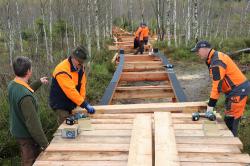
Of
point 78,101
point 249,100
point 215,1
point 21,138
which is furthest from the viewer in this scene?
point 215,1

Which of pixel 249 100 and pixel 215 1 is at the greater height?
pixel 215 1

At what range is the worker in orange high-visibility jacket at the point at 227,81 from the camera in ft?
14.9

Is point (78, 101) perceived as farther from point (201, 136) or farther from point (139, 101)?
point (139, 101)

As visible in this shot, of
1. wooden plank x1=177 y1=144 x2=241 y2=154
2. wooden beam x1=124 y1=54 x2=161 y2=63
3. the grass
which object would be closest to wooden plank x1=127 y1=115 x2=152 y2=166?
wooden plank x1=177 y1=144 x2=241 y2=154

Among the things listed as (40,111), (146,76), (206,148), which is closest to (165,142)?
(206,148)

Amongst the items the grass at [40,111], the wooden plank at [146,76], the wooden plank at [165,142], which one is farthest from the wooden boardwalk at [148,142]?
the wooden plank at [146,76]

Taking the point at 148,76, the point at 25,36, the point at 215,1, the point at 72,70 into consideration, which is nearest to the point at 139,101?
the point at 148,76

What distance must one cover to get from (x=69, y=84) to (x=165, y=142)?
1.65 m

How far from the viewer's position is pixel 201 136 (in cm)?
379

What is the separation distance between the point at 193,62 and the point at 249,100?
6.72 metres

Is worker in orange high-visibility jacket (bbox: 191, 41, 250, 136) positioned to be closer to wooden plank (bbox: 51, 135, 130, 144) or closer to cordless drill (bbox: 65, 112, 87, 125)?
wooden plank (bbox: 51, 135, 130, 144)

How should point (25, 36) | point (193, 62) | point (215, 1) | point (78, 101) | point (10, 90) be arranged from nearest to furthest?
point (10, 90) → point (78, 101) → point (193, 62) → point (25, 36) → point (215, 1)

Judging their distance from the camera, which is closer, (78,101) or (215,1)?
(78,101)

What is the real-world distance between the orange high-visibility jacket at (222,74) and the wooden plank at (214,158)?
54.7 inches
